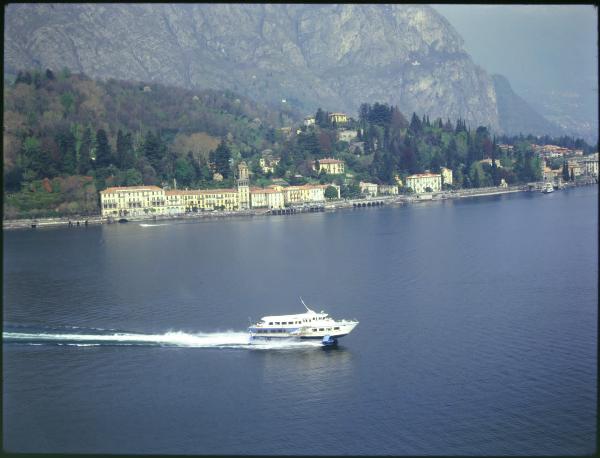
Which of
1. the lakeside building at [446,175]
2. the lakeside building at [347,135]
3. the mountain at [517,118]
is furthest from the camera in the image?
the mountain at [517,118]

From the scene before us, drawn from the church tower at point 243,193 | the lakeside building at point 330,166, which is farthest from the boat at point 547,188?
the church tower at point 243,193

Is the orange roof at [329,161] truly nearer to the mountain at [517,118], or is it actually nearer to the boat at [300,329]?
the boat at [300,329]

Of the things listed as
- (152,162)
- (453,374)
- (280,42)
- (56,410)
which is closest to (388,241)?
(453,374)

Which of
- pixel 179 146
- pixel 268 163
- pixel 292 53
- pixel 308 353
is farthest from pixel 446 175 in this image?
pixel 292 53

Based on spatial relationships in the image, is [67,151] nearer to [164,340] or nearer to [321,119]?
[321,119]

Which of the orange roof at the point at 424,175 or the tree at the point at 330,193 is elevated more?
the orange roof at the point at 424,175
